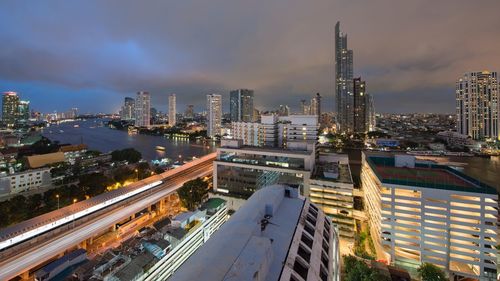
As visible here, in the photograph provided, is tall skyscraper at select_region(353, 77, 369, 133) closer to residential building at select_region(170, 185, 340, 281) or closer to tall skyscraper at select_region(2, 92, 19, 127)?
residential building at select_region(170, 185, 340, 281)

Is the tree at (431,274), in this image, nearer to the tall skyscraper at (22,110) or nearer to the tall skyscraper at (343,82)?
the tall skyscraper at (343,82)

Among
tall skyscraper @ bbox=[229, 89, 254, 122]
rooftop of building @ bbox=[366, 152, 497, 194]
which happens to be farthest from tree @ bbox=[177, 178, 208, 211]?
tall skyscraper @ bbox=[229, 89, 254, 122]

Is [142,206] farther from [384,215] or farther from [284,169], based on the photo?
Result: [384,215]

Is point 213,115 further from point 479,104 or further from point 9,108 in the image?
point 9,108

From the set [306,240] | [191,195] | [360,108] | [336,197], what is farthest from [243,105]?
[306,240]

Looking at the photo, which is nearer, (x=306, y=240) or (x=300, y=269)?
(x=300, y=269)

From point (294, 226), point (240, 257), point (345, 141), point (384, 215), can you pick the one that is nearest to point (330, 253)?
point (294, 226)
